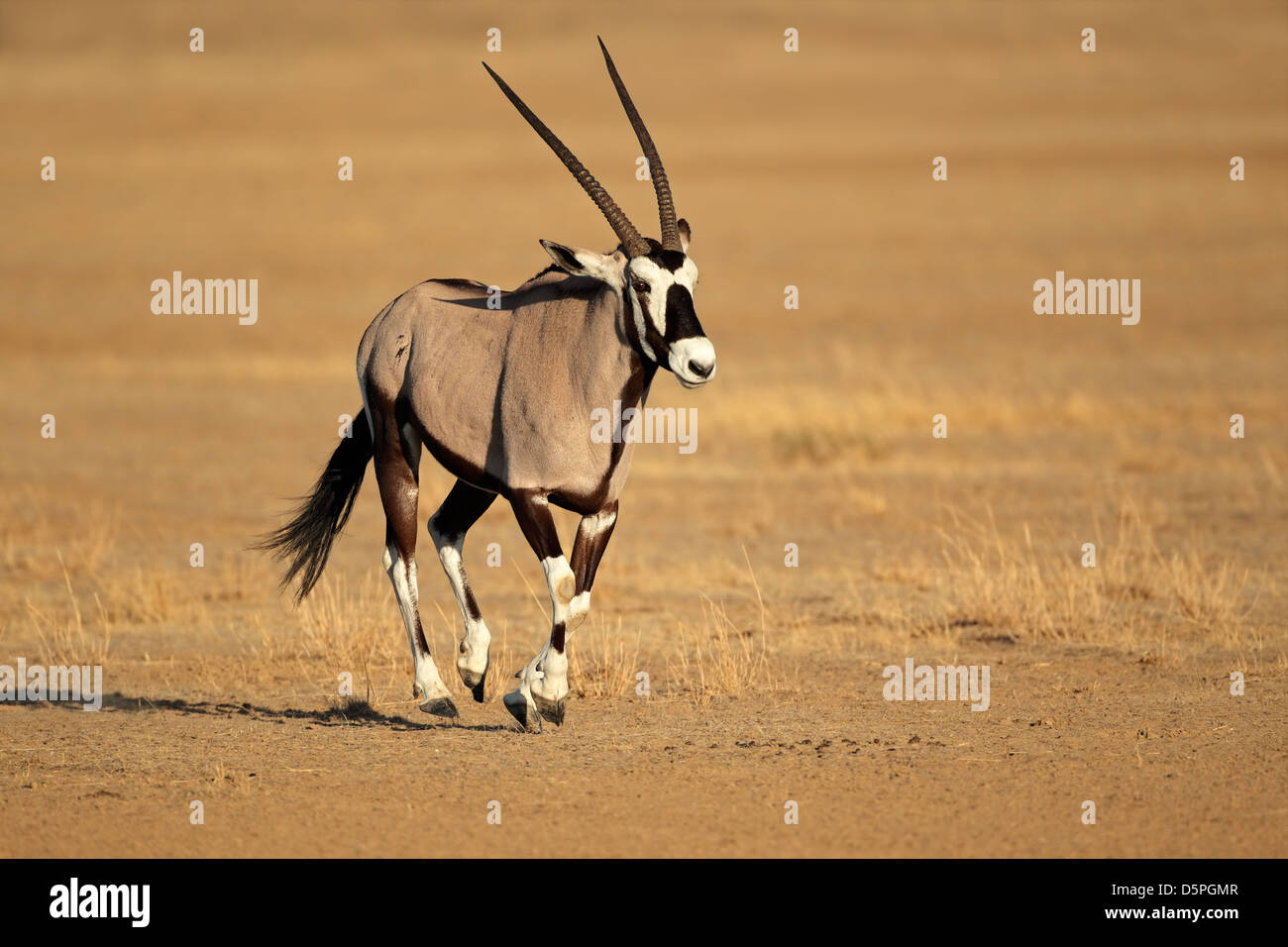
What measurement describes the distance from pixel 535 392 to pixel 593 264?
2.08ft

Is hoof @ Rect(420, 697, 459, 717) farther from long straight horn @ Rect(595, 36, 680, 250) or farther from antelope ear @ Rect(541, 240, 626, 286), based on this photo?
long straight horn @ Rect(595, 36, 680, 250)

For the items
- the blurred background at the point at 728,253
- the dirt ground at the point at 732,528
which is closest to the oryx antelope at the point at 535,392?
the dirt ground at the point at 732,528

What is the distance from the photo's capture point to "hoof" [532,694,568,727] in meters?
7.92

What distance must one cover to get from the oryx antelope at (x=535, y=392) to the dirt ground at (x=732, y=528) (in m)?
0.65

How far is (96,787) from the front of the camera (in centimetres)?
739

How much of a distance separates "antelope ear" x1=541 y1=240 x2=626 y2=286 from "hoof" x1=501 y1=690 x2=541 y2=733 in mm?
1871

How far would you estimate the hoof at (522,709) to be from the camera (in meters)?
8.00

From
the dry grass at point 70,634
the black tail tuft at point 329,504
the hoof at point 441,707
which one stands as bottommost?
the hoof at point 441,707
